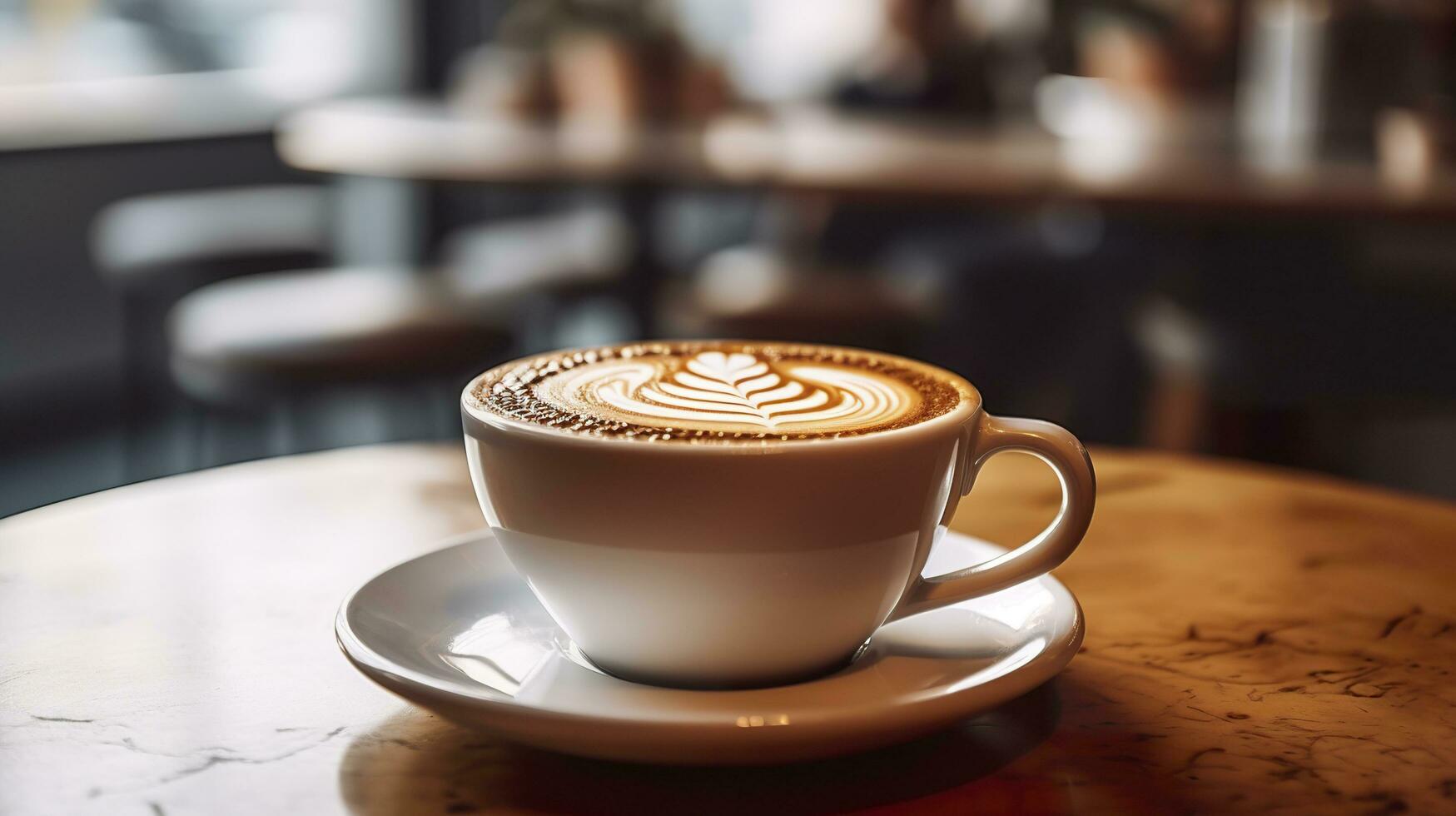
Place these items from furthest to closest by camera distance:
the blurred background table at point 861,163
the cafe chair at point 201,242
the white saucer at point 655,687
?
the cafe chair at point 201,242, the blurred background table at point 861,163, the white saucer at point 655,687

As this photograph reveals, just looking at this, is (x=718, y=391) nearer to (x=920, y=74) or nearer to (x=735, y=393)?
(x=735, y=393)

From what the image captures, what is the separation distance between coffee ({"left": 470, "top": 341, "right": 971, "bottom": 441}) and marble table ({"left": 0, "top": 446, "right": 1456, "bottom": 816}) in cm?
11

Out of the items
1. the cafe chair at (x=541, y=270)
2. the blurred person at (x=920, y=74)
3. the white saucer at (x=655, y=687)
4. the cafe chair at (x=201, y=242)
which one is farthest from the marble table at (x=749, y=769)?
the blurred person at (x=920, y=74)

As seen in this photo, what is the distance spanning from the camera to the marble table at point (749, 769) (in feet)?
1.39

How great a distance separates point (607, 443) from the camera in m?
0.44

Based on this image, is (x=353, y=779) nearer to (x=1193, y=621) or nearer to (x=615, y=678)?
(x=615, y=678)

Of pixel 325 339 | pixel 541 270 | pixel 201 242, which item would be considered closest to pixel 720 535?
pixel 325 339

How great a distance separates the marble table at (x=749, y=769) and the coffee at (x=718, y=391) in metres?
0.11

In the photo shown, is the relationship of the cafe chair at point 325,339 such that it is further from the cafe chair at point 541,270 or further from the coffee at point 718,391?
the coffee at point 718,391

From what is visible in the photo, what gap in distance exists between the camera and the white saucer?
Answer: 1.34 ft

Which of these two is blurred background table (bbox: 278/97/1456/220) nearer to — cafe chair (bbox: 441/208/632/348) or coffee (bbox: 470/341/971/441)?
cafe chair (bbox: 441/208/632/348)

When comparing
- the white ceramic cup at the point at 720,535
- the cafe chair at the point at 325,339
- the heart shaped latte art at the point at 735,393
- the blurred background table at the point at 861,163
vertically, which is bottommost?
the cafe chair at the point at 325,339

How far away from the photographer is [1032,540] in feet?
1.68

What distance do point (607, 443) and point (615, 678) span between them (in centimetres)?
9
